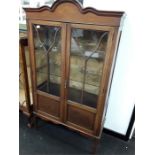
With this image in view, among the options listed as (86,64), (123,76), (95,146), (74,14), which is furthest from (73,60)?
(95,146)

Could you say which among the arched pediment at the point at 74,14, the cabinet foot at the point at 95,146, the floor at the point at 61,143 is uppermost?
the arched pediment at the point at 74,14

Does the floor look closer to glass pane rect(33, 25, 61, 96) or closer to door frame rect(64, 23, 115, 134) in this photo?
door frame rect(64, 23, 115, 134)

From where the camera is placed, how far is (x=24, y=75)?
5.71 ft

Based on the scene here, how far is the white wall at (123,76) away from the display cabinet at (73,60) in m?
0.32

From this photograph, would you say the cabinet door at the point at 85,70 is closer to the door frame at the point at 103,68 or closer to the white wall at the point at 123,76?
the door frame at the point at 103,68

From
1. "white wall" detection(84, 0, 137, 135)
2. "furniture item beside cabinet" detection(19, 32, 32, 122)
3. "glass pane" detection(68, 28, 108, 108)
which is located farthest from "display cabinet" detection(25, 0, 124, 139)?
"white wall" detection(84, 0, 137, 135)

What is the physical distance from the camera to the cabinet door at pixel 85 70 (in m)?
1.27

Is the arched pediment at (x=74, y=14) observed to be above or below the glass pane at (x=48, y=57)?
above

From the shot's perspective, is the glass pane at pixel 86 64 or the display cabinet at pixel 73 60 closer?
the display cabinet at pixel 73 60

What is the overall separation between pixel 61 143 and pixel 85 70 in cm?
103

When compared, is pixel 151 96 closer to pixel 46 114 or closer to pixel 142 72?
pixel 142 72

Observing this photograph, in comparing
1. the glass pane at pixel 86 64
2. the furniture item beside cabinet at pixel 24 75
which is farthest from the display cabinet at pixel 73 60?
the furniture item beside cabinet at pixel 24 75

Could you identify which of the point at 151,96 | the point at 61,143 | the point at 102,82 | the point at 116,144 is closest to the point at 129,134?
the point at 116,144
